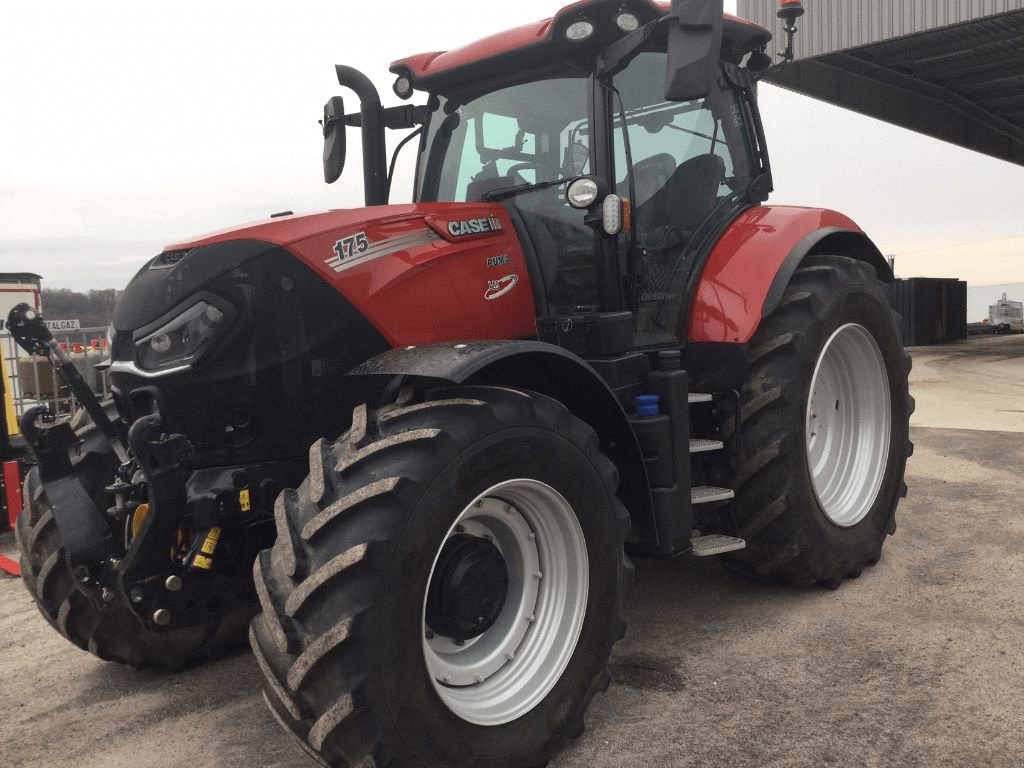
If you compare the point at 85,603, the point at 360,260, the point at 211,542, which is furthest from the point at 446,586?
the point at 85,603

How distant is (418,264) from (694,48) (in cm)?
115

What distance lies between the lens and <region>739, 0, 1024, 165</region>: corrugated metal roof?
14.1 meters

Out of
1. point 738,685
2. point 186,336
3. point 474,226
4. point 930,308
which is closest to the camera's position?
point 186,336

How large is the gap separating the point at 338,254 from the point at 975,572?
11.3 ft

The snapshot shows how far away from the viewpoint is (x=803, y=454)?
388 cm

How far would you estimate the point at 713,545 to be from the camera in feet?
11.6

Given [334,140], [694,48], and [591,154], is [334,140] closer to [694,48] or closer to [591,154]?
[591,154]

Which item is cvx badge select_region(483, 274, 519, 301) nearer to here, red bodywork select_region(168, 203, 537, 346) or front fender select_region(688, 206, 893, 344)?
red bodywork select_region(168, 203, 537, 346)

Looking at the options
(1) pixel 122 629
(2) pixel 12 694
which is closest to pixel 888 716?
(1) pixel 122 629

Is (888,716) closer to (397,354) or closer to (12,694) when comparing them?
(397,354)

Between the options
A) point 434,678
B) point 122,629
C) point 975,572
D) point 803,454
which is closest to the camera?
point 434,678

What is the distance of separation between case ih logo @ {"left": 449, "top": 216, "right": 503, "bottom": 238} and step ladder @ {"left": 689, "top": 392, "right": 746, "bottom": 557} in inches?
42.2

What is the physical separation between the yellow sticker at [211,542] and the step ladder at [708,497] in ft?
5.62

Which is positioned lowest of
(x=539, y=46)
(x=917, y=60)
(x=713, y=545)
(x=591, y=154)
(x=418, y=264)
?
(x=713, y=545)
